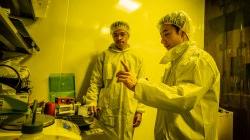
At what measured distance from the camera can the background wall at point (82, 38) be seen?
7.73 ft

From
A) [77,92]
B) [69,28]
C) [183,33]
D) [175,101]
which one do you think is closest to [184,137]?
[175,101]

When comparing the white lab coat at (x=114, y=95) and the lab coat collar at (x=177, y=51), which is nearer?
the lab coat collar at (x=177, y=51)

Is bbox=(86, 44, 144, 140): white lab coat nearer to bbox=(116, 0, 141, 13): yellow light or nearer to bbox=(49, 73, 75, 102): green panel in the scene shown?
bbox=(49, 73, 75, 102): green panel

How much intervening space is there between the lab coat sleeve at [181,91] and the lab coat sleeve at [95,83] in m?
1.02

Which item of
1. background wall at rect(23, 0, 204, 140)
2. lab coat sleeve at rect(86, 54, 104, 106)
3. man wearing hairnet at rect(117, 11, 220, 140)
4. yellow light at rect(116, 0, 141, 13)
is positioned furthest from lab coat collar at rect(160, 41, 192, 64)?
yellow light at rect(116, 0, 141, 13)

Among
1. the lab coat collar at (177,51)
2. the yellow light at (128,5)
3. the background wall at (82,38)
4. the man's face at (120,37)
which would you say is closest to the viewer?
the lab coat collar at (177,51)

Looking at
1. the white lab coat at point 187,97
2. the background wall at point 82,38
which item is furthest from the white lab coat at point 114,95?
the white lab coat at point 187,97

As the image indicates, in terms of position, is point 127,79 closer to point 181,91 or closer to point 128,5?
point 181,91

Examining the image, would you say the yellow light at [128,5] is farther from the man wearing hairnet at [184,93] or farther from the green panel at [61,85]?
the man wearing hairnet at [184,93]

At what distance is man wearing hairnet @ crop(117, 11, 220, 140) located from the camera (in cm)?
118

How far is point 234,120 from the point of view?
111 inches

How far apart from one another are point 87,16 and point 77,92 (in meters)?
0.85

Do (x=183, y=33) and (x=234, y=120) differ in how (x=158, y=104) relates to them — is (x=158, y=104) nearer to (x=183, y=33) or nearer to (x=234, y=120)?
(x=183, y=33)

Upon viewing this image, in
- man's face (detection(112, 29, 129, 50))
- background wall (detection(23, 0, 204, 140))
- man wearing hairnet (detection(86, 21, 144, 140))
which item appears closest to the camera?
man wearing hairnet (detection(86, 21, 144, 140))
